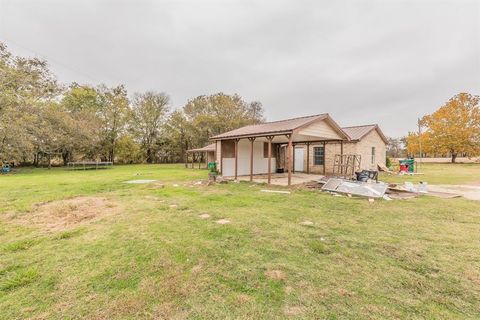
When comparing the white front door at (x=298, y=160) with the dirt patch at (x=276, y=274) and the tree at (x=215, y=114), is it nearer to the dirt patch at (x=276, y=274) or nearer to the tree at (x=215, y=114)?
the tree at (x=215, y=114)

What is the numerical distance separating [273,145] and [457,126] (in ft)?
79.9

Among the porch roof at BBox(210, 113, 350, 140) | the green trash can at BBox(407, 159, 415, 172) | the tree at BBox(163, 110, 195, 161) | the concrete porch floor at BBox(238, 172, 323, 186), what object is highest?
the tree at BBox(163, 110, 195, 161)

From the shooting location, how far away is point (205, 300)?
6.35 ft

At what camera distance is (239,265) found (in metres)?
2.56

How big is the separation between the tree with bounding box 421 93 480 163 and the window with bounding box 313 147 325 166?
67.0 ft

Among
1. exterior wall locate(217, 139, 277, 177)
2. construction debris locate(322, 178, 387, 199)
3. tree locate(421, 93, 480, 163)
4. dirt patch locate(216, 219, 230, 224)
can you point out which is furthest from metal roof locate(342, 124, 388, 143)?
tree locate(421, 93, 480, 163)

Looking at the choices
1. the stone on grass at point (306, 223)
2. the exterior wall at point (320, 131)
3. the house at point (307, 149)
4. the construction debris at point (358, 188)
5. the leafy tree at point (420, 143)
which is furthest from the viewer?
the leafy tree at point (420, 143)

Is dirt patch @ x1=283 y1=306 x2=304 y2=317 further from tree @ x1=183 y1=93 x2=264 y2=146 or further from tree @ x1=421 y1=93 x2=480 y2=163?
tree @ x1=421 y1=93 x2=480 y2=163

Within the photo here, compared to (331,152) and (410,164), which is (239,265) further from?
(410,164)

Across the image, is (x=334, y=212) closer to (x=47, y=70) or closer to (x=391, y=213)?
(x=391, y=213)

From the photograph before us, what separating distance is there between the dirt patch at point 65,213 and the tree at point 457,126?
33.2 m

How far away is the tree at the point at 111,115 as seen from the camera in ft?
84.9

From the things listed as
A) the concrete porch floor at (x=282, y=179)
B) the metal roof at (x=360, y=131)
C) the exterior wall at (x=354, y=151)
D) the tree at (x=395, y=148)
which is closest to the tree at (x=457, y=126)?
the tree at (x=395, y=148)

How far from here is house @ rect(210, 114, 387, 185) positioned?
36.1ft
